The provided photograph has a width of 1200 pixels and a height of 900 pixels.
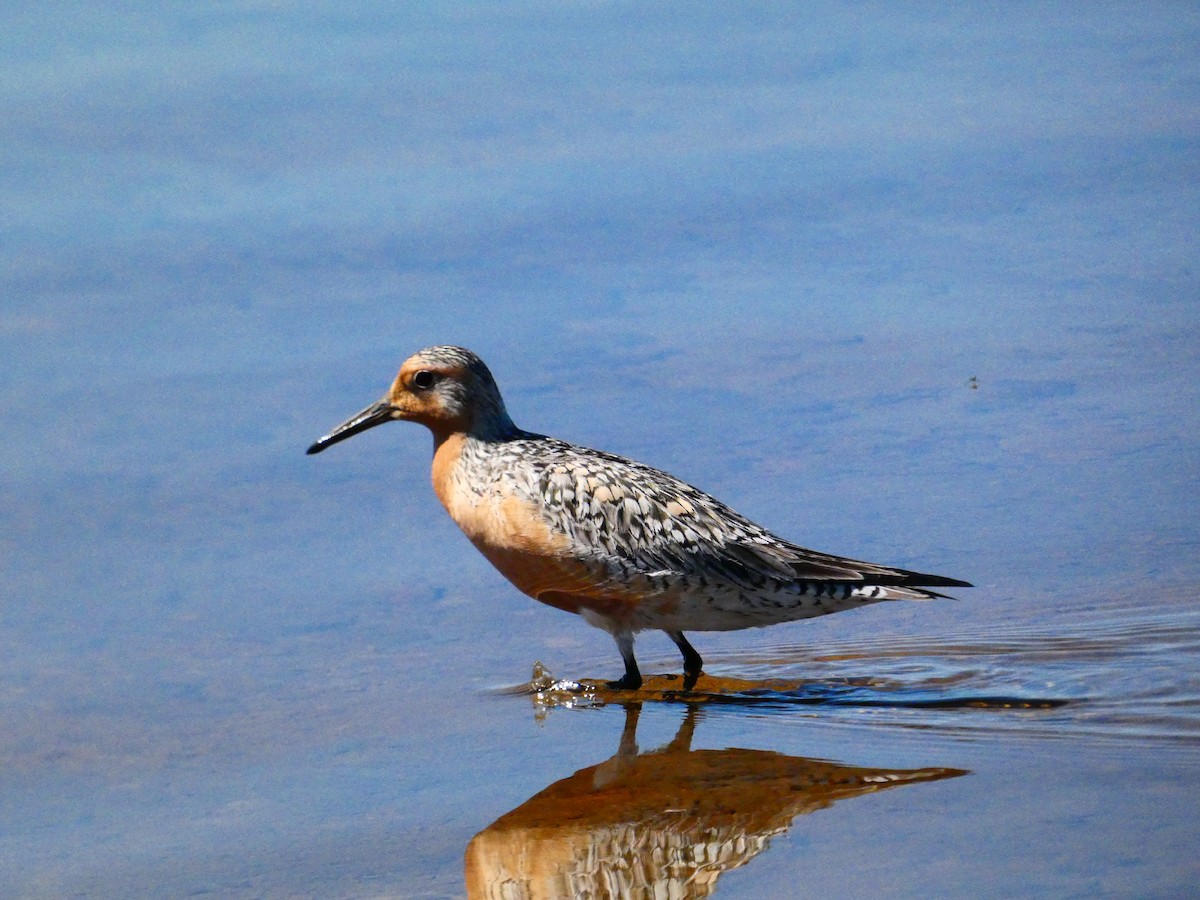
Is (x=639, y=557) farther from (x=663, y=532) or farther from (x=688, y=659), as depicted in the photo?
(x=688, y=659)

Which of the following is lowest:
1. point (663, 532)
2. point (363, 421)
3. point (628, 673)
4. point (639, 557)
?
point (628, 673)

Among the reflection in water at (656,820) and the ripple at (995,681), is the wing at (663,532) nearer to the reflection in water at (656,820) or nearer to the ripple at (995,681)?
the ripple at (995,681)

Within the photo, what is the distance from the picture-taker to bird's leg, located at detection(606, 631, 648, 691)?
314 inches

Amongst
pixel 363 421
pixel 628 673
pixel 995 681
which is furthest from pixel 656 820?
pixel 363 421

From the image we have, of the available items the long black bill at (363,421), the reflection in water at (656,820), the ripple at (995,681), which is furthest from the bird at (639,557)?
the reflection in water at (656,820)

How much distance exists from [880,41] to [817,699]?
7431 millimetres

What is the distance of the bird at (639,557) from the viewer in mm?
7992

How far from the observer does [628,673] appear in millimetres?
8016

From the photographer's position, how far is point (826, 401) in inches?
401

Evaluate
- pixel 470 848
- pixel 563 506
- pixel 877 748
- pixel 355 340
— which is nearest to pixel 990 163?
pixel 355 340

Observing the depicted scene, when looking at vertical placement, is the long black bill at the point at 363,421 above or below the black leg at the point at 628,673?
above

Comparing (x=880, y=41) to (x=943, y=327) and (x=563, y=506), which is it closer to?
(x=943, y=327)

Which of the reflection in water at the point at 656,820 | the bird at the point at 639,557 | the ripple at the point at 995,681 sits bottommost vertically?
the reflection in water at the point at 656,820

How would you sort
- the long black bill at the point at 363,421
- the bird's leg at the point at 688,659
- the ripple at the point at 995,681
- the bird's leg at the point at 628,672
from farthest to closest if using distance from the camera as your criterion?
the long black bill at the point at 363,421, the bird's leg at the point at 688,659, the bird's leg at the point at 628,672, the ripple at the point at 995,681
